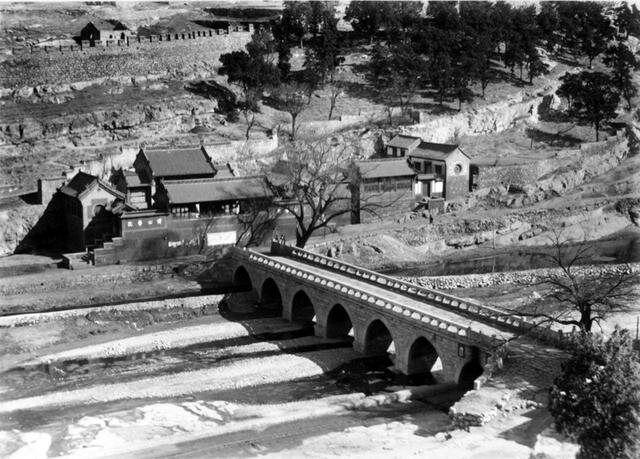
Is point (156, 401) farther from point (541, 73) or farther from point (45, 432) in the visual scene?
point (541, 73)

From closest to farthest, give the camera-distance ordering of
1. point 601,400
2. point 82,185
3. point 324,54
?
point 601,400, point 82,185, point 324,54

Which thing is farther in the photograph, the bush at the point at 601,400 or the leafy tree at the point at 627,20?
the leafy tree at the point at 627,20

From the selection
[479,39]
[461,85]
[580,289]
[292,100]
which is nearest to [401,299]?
[580,289]

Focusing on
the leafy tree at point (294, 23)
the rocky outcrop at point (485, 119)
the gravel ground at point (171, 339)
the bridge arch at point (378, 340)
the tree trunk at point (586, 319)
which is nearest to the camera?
the tree trunk at point (586, 319)

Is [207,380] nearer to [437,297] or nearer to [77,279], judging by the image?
[437,297]

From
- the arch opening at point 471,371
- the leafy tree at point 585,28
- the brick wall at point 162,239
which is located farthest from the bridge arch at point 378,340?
Answer: the leafy tree at point 585,28

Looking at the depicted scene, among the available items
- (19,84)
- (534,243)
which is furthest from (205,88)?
(534,243)

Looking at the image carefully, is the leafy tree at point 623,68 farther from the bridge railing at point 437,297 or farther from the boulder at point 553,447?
the boulder at point 553,447
